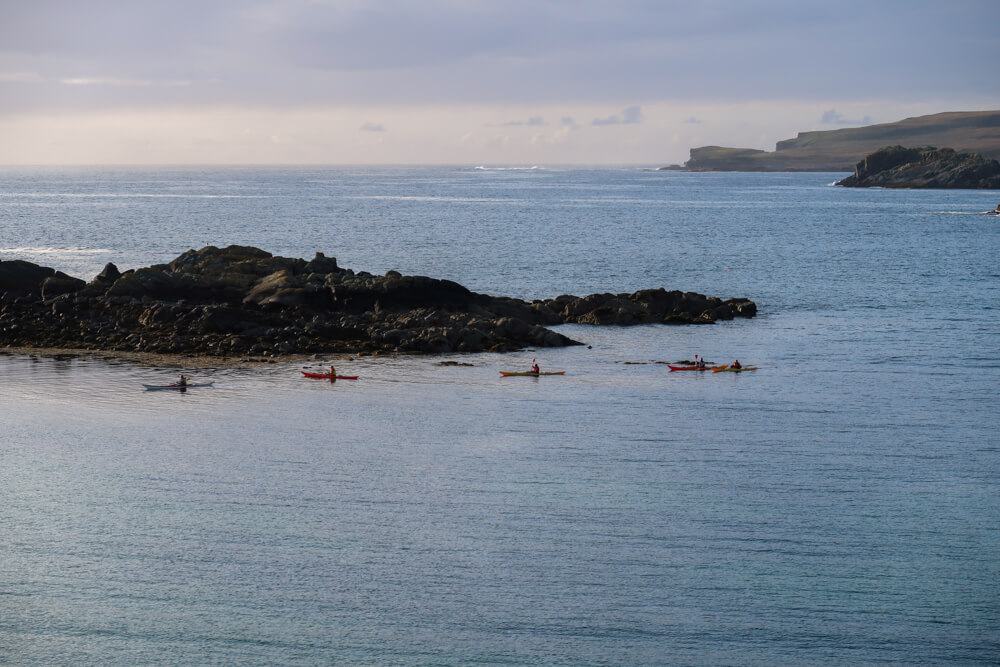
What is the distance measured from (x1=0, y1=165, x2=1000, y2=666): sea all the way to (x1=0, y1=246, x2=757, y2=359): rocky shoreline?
278 cm

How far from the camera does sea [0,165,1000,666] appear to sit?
28766mm

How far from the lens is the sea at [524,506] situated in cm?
2877

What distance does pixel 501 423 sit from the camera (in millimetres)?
49219

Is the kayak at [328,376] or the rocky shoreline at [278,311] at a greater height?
the rocky shoreline at [278,311]

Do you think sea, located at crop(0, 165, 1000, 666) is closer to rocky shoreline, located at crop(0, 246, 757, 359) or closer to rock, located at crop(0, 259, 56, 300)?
rocky shoreline, located at crop(0, 246, 757, 359)

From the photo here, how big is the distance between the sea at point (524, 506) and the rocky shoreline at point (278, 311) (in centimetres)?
278

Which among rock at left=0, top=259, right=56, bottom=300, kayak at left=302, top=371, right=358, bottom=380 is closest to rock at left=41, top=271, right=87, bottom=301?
rock at left=0, top=259, right=56, bottom=300

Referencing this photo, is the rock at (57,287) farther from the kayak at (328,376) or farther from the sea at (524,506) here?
the kayak at (328,376)

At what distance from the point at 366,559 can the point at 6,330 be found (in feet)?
145

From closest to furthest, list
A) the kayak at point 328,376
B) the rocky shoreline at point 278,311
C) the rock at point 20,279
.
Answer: the kayak at point 328,376, the rocky shoreline at point 278,311, the rock at point 20,279

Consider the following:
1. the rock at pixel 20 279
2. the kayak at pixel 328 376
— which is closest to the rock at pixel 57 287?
the rock at pixel 20 279

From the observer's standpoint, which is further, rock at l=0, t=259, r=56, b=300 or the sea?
rock at l=0, t=259, r=56, b=300

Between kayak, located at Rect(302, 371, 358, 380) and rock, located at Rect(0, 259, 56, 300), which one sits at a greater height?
rock, located at Rect(0, 259, 56, 300)

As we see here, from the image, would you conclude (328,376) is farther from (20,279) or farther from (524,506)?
(20,279)
